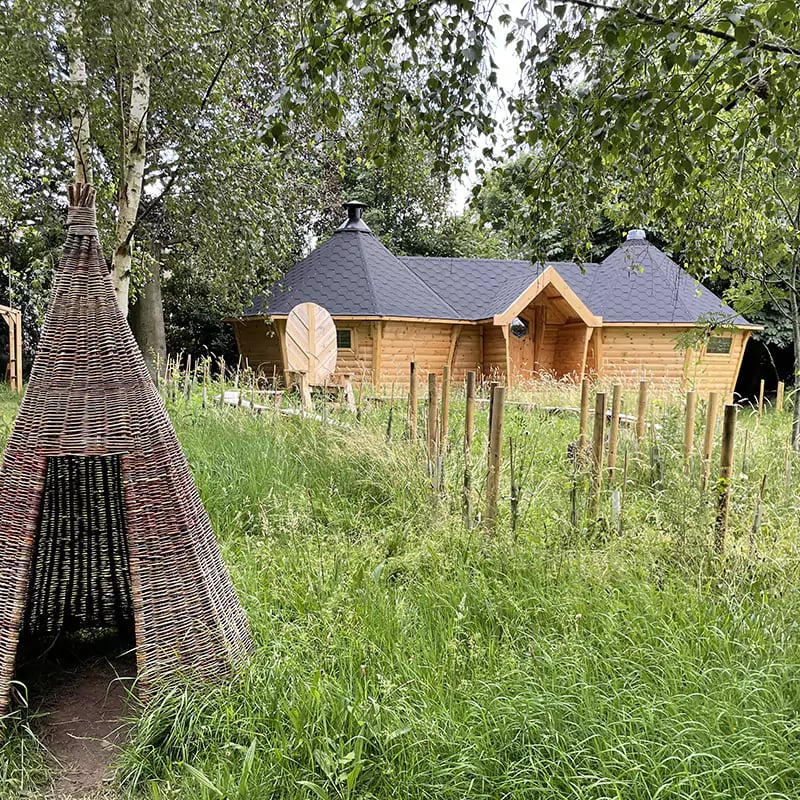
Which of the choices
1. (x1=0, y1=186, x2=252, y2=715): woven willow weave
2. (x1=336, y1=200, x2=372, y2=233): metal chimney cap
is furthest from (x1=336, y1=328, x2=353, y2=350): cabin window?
(x1=0, y1=186, x2=252, y2=715): woven willow weave

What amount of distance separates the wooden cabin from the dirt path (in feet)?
40.9

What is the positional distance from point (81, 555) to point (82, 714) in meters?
0.86

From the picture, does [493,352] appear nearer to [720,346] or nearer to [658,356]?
[658,356]

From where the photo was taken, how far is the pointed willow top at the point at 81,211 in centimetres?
270

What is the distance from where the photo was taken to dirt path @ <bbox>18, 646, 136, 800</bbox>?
7.94 feet

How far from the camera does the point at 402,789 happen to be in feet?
6.92

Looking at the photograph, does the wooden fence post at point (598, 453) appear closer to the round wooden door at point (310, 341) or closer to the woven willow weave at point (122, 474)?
the woven willow weave at point (122, 474)

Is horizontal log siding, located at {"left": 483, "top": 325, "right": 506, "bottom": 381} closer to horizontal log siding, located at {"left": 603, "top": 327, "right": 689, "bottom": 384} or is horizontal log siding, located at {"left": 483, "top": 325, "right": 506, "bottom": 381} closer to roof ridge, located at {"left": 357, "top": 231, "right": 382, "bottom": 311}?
horizontal log siding, located at {"left": 603, "top": 327, "right": 689, "bottom": 384}

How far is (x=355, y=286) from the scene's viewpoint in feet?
53.9

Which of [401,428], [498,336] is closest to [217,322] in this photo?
[498,336]

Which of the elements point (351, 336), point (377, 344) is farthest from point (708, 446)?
point (351, 336)

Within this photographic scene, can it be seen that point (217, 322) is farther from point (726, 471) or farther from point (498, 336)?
point (726, 471)

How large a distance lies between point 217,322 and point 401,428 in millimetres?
16193

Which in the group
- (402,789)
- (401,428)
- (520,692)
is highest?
(401,428)
